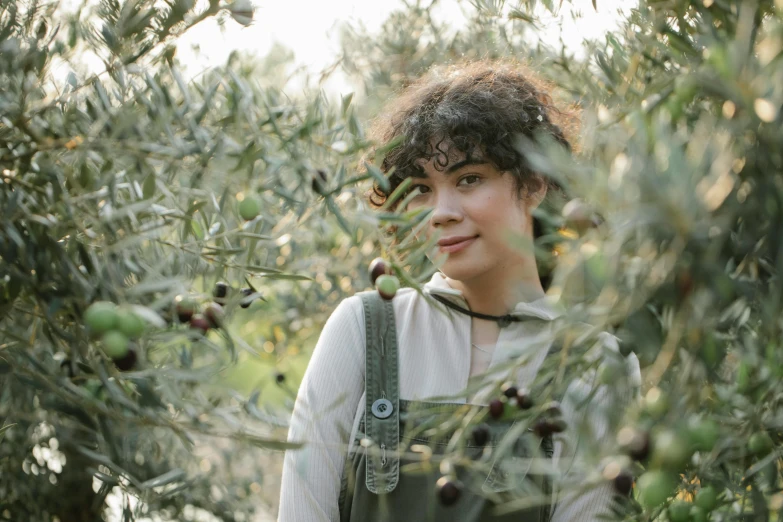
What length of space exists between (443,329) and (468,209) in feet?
1.14

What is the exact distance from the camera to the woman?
185 centimetres

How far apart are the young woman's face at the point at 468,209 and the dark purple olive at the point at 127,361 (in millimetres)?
847

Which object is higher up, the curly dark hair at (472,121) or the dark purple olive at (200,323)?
the curly dark hair at (472,121)

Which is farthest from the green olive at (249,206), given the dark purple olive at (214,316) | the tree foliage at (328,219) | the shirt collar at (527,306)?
the shirt collar at (527,306)

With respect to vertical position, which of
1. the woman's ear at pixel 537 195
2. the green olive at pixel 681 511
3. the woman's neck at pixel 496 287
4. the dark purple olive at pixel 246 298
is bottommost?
the green olive at pixel 681 511

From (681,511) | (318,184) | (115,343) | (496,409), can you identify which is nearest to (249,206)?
(318,184)

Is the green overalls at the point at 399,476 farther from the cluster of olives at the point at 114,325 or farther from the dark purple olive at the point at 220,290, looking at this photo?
the cluster of olives at the point at 114,325

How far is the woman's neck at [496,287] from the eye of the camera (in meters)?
2.03

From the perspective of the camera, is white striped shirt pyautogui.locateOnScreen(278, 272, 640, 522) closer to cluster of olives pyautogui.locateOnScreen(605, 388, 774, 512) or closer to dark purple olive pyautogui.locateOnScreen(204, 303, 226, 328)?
dark purple olive pyautogui.locateOnScreen(204, 303, 226, 328)

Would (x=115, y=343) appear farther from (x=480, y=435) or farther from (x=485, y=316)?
(x=485, y=316)

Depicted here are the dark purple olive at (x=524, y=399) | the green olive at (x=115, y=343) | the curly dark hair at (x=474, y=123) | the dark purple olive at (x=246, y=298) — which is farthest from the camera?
the curly dark hair at (x=474, y=123)

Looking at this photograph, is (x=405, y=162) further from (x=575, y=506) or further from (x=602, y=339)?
(x=602, y=339)

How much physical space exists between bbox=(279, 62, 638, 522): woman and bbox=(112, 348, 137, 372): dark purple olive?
2.08 feet

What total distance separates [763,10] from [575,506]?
126cm
